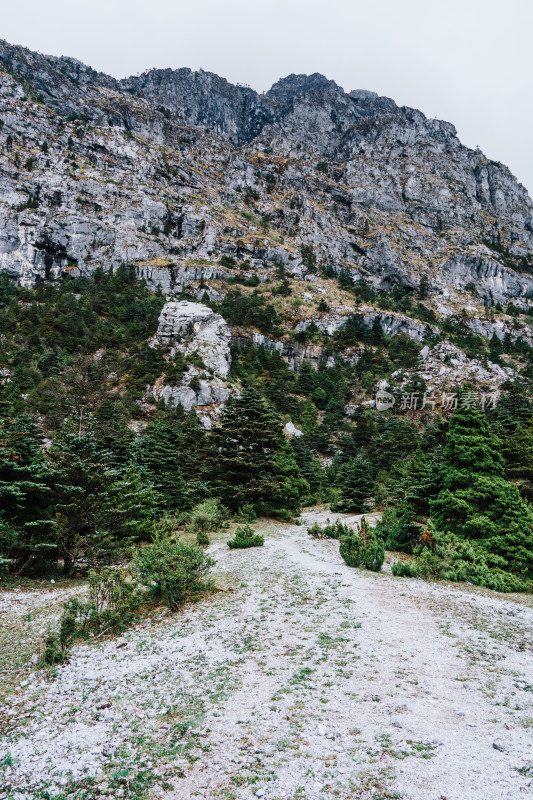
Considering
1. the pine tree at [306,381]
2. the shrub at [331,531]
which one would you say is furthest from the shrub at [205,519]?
the pine tree at [306,381]

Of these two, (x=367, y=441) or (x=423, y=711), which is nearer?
(x=423, y=711)

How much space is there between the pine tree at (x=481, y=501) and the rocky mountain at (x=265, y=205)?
5930 centimetres

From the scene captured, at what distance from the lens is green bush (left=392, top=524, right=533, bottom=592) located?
12359 mm

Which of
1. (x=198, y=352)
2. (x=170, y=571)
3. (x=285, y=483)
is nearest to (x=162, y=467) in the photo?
(x=285, y=483)

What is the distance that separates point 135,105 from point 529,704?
192m

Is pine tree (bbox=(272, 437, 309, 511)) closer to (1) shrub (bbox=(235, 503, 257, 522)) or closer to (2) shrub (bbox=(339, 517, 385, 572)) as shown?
(1) shrub (bbox=(235, 503, 257, 522))

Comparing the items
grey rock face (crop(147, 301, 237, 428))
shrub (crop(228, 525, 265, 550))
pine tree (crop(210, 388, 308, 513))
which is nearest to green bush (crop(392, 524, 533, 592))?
shrub (crop(228, 525, 265, 550))

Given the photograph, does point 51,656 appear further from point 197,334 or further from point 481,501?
point 197,334

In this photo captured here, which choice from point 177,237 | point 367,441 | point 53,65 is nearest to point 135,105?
point 53,65

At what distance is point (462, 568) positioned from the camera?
12.8 meters

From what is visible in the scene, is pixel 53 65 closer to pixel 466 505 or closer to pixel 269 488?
pixel 269 488

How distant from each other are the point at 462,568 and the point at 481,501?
353 cm

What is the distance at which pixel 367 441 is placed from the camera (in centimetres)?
5103

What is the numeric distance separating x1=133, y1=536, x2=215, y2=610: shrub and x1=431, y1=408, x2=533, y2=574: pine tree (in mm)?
10029
